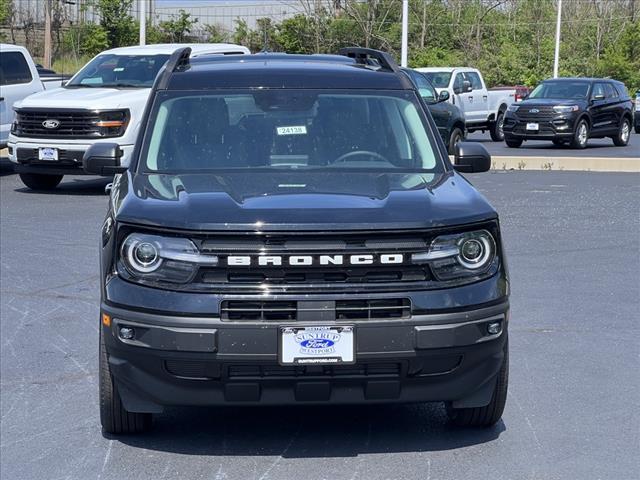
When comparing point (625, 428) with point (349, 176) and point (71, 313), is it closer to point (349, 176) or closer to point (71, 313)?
point (349, 176)

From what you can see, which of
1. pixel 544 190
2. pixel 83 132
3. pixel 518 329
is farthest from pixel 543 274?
pixel 83 132

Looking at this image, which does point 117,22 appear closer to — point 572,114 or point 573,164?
point 572,114

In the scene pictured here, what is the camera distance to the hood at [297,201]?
5.05 metres

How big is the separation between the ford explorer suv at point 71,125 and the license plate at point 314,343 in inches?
425

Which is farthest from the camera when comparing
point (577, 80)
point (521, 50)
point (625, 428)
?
point (521, 50)

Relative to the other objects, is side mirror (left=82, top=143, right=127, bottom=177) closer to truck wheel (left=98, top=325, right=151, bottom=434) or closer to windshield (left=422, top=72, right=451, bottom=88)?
truck wheel (left=98, top=325, right=151, bottom=434)

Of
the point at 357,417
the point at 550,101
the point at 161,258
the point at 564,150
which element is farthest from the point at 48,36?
the point at 161,258

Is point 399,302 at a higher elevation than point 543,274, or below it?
higher

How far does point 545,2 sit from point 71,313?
61.6 m

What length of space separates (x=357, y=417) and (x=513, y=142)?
2146 cm

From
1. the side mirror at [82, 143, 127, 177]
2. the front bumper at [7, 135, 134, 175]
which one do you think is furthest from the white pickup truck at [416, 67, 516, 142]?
the side mirror at [82, 143, 127, 177]

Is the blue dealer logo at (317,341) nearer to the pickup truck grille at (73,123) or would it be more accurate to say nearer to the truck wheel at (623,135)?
the pickup truck grille at (73,123)

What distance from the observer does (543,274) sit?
33.3 feet

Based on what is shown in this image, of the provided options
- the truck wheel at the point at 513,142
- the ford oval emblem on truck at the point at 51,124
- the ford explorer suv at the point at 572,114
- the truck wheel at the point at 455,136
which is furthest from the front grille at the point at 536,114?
the ford oval emblem on truck at the point at 51,124
